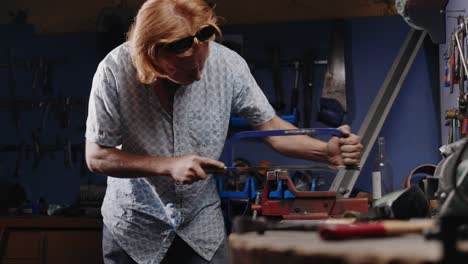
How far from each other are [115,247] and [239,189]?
1854 millimetres

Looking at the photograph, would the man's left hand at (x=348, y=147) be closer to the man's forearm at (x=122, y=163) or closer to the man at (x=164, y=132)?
the man at (x=164, y=132)

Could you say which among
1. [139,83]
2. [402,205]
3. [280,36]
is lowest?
[402,205]

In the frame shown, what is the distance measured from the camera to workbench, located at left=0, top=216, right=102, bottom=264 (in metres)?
3.81

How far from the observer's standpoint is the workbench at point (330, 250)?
28.7 inches

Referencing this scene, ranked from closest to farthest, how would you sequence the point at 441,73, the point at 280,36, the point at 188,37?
the point at 188,37, the point at 441,73, the point at 280,36

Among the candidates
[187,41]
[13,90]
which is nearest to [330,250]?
[187,41]

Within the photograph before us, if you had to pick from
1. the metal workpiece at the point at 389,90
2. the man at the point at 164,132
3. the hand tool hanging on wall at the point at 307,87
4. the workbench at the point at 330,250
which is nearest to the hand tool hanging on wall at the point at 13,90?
the hand tool hanging on wall at the point at 307,87

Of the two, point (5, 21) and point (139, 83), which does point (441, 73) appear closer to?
point (139, 83)

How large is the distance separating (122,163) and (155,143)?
196 mm

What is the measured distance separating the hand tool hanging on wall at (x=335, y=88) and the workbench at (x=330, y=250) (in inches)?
122

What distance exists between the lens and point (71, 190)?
15.1ft

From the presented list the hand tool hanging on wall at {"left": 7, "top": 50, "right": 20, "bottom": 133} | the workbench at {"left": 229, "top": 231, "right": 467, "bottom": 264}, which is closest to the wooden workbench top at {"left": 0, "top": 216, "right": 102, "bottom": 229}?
the hand tool hanging on wall at {"left": 7, "top": 50, "right": 20, "bottom": 133}

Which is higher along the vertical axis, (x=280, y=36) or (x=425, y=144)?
(x=280, y=36)

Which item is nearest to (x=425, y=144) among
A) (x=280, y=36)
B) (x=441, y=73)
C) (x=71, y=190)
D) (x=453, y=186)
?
(x=441, y=73)
